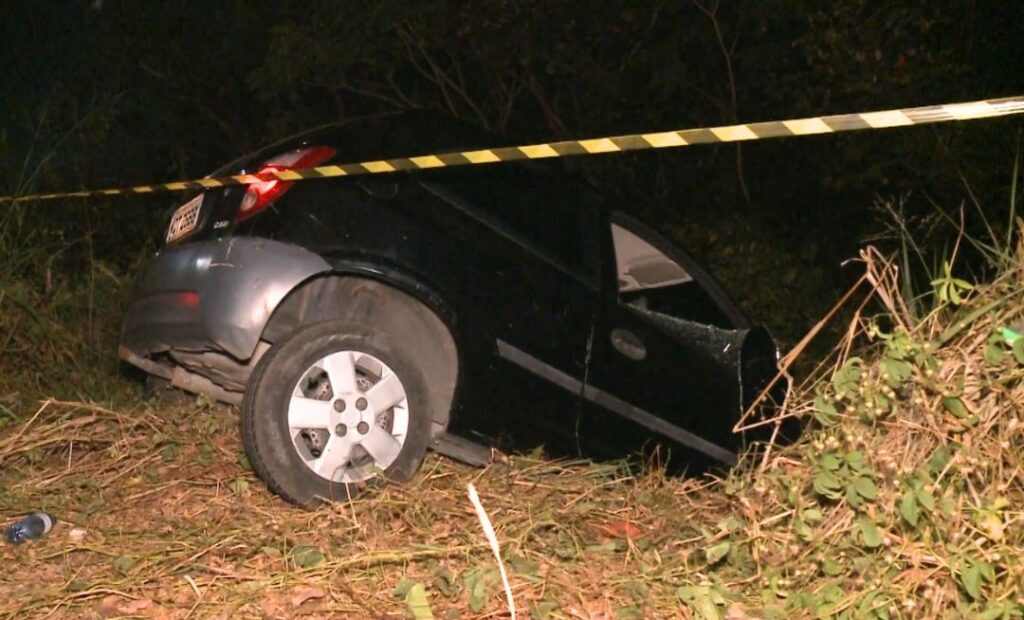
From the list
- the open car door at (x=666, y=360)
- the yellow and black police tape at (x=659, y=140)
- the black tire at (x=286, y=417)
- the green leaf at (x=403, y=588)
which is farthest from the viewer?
the open car door at (x=666, y=360)

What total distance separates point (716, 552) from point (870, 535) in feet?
1.64

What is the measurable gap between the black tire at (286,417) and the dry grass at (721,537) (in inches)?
3.9

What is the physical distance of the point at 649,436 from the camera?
5.50m

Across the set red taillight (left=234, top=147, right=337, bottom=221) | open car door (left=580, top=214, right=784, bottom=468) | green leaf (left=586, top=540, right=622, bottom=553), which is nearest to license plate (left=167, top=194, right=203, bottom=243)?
red taillight (left=234, top=147, right=337, bottom=221)

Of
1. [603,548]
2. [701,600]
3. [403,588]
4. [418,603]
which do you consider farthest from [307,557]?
[701,600]

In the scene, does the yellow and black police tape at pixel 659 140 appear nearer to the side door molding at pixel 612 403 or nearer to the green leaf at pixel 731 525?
the side door molding at pixel 612 403

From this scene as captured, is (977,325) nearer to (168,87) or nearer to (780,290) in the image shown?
(780,290)

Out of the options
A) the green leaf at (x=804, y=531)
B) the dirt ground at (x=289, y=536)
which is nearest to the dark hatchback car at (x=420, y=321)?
the dirt ground at (x=289, y=536)

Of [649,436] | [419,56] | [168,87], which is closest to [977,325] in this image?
[649,436]

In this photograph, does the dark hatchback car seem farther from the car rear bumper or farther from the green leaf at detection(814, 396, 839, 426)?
the green leaf at detection(814, 396, 839, 426)

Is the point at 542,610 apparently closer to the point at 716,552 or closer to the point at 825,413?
the point at 716,552

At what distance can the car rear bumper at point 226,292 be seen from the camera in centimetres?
484

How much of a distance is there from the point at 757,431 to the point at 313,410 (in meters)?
2.26

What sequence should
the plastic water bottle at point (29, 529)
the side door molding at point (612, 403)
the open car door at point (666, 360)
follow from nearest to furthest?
1. the plastic water bottle at point (29, 529)
2. the side door molding at point (612, 403)
3. the open car door at point (666, 360)
